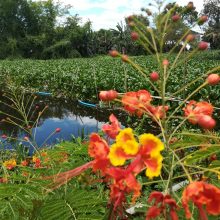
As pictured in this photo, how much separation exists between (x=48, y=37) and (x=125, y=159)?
47.4 metres

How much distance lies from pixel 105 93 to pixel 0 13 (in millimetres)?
49884

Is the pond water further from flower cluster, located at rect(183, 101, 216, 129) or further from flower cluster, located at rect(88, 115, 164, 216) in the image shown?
flower cluster, located at rect(88, 115, 164, 216)

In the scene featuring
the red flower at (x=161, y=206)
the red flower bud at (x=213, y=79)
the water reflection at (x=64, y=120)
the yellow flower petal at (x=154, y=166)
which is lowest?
the water reflection at (x=64, y=120)

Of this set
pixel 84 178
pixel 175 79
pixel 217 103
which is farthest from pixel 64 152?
pixel 175 79

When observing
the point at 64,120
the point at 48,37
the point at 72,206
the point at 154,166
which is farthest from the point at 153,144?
the point at 48,37

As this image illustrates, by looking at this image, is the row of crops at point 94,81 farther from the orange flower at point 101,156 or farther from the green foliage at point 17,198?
the orange flower at point 101,156

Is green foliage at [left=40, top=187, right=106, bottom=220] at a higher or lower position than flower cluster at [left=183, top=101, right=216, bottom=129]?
lower

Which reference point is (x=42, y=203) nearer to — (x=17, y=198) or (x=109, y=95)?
(x=17, y=198)

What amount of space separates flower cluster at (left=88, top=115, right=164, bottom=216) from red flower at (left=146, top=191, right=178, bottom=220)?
0.04 metres

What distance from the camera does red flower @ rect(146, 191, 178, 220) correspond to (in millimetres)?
749

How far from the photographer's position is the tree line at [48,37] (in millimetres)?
43969

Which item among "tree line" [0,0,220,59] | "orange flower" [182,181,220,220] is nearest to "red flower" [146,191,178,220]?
"orange flower" [182,181,220,220]

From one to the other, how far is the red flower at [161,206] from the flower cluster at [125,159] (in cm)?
4

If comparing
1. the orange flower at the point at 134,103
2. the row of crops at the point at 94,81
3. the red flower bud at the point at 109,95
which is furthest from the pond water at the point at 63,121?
the red flower bud at the point at 109,95
